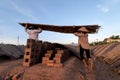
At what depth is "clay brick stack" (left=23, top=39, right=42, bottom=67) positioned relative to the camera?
6762 mm

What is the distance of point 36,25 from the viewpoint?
901 cm

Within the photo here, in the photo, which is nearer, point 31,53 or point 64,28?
point 31,53

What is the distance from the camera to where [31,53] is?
6.91 metres

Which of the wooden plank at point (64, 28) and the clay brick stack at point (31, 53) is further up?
the wooden plank at point (64, 28)

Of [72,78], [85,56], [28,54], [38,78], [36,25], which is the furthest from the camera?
[85,56]

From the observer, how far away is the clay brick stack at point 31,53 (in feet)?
22.2

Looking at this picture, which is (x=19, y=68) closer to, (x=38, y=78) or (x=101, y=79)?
(x=38, y=78)

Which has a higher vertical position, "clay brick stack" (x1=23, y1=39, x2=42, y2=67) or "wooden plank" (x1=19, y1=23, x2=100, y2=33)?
"wooden plank" (x1=19, y1=23, x2=100, y2=33)

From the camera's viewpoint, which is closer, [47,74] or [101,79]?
[47,74]

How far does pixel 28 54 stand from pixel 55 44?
3826mm

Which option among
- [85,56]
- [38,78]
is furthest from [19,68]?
[85,56]

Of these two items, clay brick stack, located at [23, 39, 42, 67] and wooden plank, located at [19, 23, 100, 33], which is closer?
clay brick stack, located at [23, 39, 42, 67]

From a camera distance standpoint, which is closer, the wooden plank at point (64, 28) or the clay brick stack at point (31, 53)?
the clay brick stack at point (31, 53)

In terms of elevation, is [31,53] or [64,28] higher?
[64,28]
